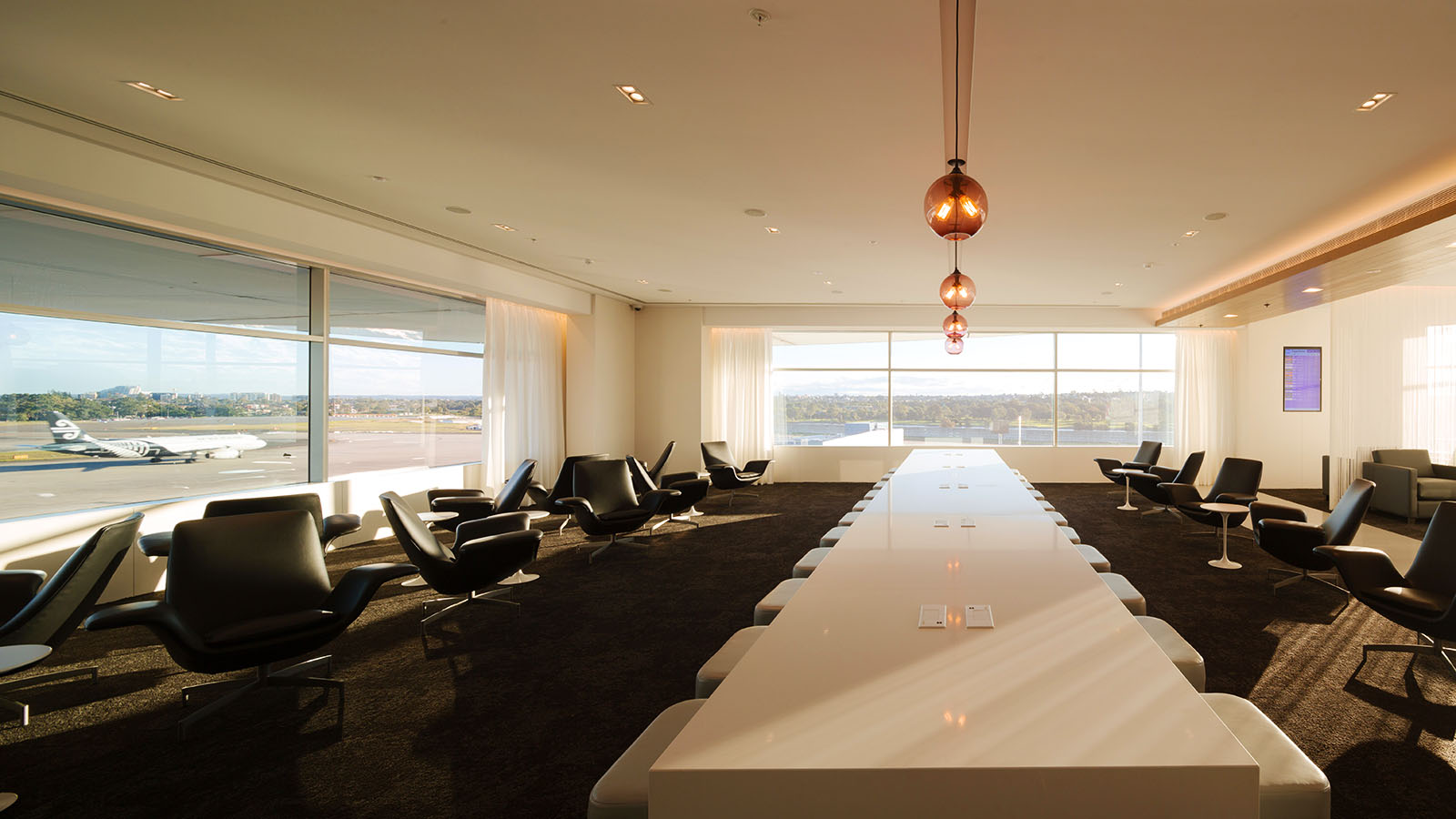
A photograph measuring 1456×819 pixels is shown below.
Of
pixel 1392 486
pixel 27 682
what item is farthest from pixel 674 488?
pixel 1392 486

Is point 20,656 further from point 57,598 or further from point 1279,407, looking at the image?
point 1279,407

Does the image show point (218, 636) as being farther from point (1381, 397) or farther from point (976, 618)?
point (1381, 397)

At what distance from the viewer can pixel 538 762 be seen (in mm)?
2531

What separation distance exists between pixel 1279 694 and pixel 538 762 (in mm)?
3320

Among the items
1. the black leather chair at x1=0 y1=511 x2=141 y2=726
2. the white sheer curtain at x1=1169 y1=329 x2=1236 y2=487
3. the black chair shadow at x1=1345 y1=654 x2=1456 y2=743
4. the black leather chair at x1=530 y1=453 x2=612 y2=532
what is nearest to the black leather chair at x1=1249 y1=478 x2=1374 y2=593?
the black chair shadow at x1=1345 y1=654 x2=1456 y2=743

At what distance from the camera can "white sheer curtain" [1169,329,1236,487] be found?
10.7m

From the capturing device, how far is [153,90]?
329 centimetres

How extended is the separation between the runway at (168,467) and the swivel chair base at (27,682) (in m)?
1.70

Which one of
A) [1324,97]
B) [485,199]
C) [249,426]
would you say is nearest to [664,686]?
[485,199]

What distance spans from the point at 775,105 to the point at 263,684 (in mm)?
3811

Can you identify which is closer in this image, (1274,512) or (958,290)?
(958,290)

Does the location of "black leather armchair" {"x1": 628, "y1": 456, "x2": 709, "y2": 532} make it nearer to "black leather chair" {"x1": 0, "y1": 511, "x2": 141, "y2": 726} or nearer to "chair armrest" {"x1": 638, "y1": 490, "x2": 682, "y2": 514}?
"chair armrest" {"x1": 638, "y1": 490, "x2": 682, "y2": 514}

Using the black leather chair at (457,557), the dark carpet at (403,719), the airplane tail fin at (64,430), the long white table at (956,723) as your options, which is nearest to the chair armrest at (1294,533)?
the long white table at (956,723)

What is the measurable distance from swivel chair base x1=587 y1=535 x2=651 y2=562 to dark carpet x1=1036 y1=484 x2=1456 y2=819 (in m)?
4.19
